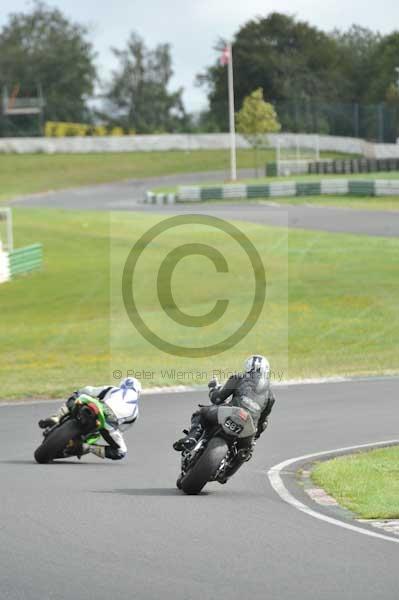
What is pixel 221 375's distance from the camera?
22.2 m

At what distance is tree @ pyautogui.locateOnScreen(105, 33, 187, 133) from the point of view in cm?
12594

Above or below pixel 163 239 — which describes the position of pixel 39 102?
above

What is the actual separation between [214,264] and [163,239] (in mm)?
8341

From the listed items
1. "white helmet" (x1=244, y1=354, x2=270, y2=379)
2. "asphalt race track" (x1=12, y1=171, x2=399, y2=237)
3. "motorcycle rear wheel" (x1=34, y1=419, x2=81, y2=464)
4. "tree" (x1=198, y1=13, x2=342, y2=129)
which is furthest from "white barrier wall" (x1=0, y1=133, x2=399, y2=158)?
"white helmet" (x1=244, y1=354, x2=270, y2=379)

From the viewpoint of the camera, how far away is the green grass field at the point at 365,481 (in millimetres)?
10594

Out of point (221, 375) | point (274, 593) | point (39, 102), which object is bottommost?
point (221, 375)

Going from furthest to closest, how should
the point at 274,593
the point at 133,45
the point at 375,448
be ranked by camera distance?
the point at 133,45, the point at 375,448, the point at 274,593

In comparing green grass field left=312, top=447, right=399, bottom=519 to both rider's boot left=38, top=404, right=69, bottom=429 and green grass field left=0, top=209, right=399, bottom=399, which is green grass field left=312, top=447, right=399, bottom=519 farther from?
green grass field left=0, top=209, right=399, bottom=399

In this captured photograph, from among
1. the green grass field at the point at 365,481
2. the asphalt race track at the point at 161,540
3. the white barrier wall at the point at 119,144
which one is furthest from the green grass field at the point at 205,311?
the white barrier wall at the point at 119,144

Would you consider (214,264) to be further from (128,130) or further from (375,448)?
(128,130)

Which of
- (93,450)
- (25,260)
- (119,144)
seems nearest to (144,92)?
(119,144)

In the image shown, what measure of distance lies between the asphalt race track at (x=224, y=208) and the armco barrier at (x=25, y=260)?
11.4m

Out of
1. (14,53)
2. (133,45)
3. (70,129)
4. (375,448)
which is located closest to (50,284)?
(375,448)

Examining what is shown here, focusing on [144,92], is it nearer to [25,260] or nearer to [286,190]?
[286,190]
